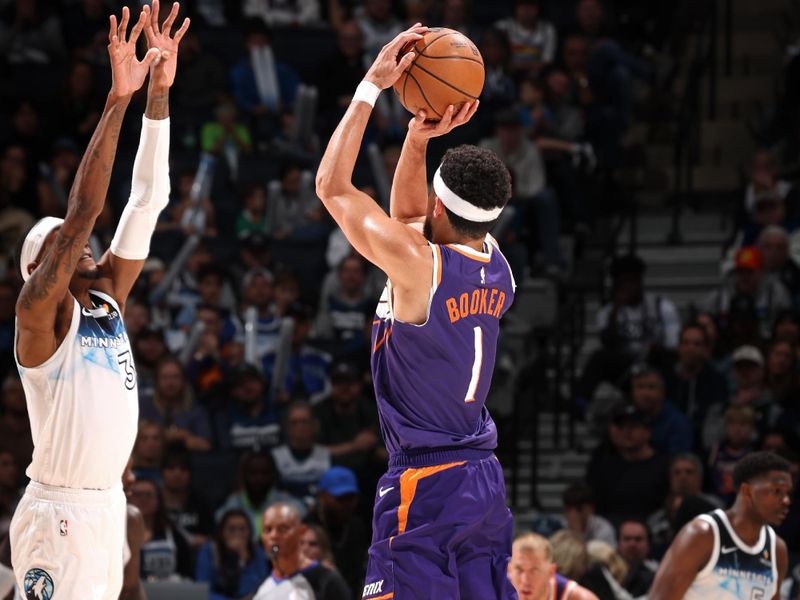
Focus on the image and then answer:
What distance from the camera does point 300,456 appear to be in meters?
11.2

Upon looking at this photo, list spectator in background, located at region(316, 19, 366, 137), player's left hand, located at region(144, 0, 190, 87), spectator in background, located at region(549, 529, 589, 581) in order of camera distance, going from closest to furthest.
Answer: player's left hand, located at region(144, 0, 190, 87) → spectator in background, located at region(549, 529, 589, 581) → spectator in background, located at region(316, 19, 366, 137)

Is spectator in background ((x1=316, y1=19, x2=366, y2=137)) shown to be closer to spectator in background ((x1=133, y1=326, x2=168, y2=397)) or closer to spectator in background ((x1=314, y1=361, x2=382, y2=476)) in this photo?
spectator in background ((x1=133, y1=326, x2=168, y2=397))

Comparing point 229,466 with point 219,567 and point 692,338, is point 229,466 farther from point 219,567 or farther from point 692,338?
point 692,338

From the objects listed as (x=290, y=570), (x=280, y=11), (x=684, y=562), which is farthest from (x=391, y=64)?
(x=280, y=11)

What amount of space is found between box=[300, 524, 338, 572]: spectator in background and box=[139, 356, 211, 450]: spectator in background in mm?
2187

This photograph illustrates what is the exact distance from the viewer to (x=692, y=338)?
1186cm

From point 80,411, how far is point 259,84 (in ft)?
29.5

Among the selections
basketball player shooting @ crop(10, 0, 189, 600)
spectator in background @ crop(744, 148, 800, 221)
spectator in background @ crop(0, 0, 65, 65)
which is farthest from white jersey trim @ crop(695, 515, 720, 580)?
spectator in background @ crop(0, 0, 65, 65)

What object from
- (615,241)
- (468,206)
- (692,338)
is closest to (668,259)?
(615,241)

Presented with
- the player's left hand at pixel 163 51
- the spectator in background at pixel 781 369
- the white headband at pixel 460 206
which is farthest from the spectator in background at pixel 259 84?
the white headband at pixel 460 206

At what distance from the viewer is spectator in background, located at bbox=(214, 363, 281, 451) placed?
11.5 meters

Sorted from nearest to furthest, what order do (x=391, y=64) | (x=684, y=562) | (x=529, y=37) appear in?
(x=391, y=64), (x=684, y=562), (x=529, y=37)

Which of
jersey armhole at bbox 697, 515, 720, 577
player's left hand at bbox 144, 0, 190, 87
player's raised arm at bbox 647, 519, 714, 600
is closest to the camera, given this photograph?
player's left hand at bbox 144, 0, 190, 87

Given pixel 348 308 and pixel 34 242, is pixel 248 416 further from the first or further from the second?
pixel 34 242
